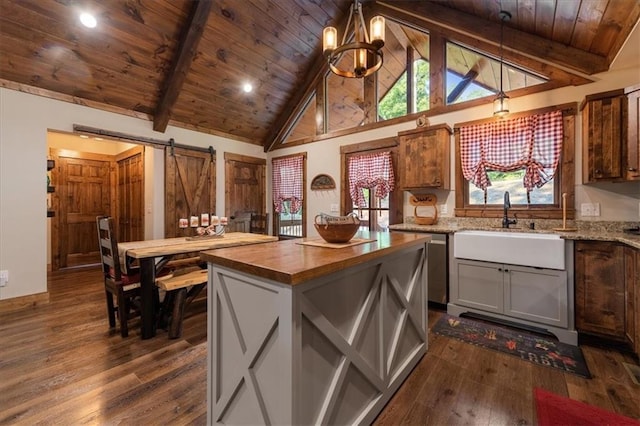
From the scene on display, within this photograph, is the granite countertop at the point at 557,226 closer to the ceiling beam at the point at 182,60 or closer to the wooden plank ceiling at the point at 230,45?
the wooden plank ceiling at the point at 230,45

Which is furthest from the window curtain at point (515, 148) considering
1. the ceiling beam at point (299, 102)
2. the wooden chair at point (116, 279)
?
the wooden chair at point (116, 279)

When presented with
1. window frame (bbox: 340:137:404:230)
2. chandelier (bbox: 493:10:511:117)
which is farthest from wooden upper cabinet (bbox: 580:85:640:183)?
window frame (bbox: 340:137:404:230)

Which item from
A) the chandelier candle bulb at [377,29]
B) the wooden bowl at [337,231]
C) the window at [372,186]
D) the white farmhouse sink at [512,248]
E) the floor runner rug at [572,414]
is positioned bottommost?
the floor runner rug at [572,414]

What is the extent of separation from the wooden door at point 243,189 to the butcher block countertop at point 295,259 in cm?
401

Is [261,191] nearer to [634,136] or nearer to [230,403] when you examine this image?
[230,403]

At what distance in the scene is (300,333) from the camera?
3.58 ft

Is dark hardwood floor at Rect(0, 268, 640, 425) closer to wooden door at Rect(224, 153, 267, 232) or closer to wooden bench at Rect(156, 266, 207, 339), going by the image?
wooden bench at Rect(156, 266, 207, 339)

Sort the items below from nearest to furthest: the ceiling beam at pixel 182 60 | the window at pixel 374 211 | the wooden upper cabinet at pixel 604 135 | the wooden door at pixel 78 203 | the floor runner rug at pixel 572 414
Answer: the floor runner rug at pixel 572 414 → the wooden upper cabinet at pixel 604 135 → the ceiling beam at pixel 182 60 → the window at pixel 374 211 → the wooden door at pixel 78 203

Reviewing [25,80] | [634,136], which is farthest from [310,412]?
[25,80]

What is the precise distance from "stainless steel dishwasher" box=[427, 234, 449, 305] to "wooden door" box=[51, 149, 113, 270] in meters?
6.29

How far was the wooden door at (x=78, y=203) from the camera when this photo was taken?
17.1 ft

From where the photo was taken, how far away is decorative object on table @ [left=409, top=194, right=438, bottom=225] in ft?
12.0

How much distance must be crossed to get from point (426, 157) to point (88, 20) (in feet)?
13.3

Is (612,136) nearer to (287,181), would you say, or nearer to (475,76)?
(475,76)
